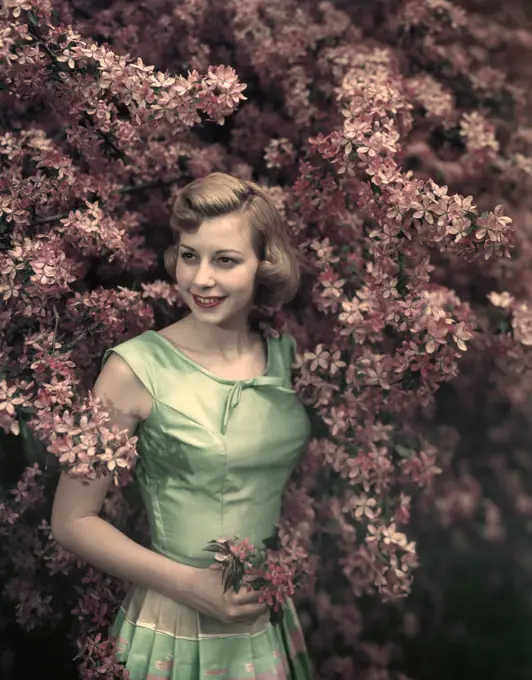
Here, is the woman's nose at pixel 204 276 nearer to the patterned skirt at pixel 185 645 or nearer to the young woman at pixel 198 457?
the young woman at pixel 198 457

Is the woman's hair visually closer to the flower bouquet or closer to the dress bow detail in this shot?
the dress bow detail

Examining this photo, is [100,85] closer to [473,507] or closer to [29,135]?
[29,135]

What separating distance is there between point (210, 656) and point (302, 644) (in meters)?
0.23

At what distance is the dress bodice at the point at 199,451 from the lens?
1.28 metres

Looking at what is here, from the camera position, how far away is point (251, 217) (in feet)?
4.30

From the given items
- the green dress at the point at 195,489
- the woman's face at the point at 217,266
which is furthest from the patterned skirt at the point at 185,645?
the woman's face at the point at 217,266

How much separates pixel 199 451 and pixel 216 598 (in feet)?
0.80

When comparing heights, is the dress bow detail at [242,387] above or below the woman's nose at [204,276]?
below

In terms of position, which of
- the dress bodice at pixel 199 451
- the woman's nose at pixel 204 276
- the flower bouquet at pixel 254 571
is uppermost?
the woman's nose at pixel 204 276

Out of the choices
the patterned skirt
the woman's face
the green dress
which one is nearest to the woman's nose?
the woman's face

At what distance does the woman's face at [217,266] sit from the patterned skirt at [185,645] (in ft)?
1.67

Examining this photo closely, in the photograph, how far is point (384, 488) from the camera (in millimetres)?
1510

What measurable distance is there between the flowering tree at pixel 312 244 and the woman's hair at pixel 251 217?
4.1 inches

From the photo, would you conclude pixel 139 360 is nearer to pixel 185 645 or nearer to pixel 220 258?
pixel 220 258
